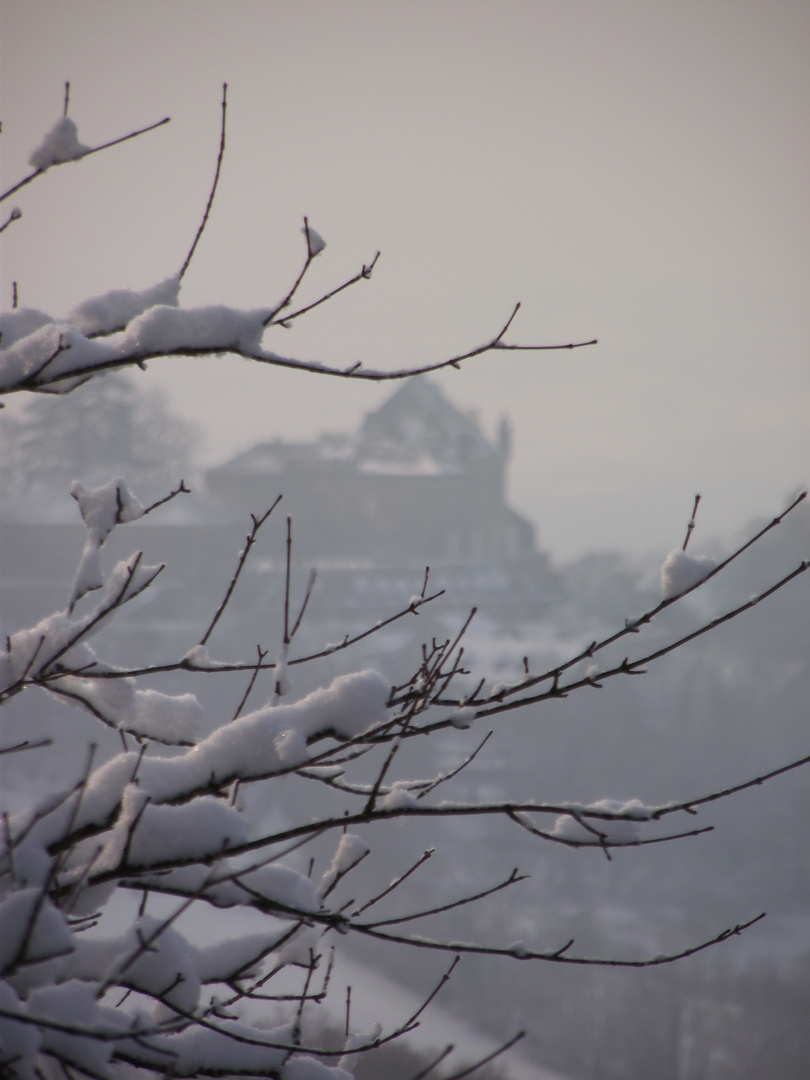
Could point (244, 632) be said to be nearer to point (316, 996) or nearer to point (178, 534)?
point (178, 534)

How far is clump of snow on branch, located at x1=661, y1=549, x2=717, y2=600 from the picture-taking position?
1323 mm

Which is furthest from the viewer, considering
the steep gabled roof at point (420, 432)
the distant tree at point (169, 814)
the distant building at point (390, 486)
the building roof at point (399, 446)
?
the steep gabled roof at point (420, 432)

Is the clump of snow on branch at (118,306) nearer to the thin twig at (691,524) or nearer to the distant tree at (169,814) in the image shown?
the distant tree at (169,814)

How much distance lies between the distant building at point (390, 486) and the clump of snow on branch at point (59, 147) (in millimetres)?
25410

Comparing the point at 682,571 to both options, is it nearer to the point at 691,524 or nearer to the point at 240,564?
the point at 691,524

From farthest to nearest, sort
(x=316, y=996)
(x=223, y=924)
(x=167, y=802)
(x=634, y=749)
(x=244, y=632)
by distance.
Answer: (x=244, y=632)
(x=634, y=749)
(x=223, y=924)
(x=316, y=996)
(x=167, y=802)

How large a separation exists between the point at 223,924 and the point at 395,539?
16.8 m

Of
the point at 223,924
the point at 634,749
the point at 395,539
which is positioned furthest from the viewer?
the point at 395,539

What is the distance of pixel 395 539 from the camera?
91.5 feet

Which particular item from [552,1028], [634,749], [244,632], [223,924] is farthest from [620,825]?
[244,632]

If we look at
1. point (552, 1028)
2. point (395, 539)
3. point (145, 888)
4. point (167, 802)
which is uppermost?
point (167, 802)

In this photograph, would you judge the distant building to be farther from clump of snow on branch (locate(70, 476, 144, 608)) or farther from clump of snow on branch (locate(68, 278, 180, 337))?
clump of snow on branch (locate(68, 278, 180, 337))

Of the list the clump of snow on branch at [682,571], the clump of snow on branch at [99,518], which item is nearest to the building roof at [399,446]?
the clump of snow on branch at [99,518]

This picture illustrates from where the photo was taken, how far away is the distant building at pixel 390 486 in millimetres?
27297
